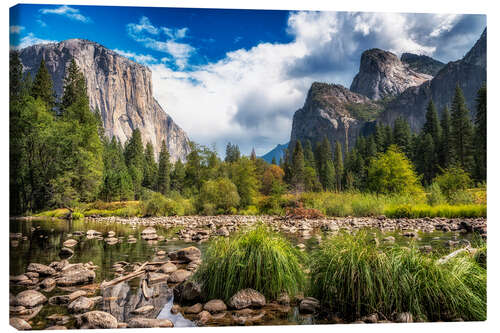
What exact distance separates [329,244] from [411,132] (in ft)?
21.6

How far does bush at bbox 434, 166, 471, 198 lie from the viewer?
5.61 metres

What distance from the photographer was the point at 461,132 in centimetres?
563

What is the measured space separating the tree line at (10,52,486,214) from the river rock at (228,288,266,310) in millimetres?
2740

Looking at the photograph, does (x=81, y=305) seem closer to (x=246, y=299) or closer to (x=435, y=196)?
(x=246, y=299)

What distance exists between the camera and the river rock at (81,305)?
3.45 m

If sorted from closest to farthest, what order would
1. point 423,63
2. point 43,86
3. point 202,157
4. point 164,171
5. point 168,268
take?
point 168,268 < point 43,86 < point 423,63 < point 202,157 < point 164,171

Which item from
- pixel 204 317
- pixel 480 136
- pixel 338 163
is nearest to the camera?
pixel 204 317

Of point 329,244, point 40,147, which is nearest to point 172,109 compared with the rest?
point 40,147

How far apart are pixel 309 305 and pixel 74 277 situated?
3.13 m

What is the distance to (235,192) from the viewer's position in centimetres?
1166

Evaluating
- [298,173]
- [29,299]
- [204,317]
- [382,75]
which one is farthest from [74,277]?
[298,173]

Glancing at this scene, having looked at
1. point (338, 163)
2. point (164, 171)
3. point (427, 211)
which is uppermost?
point (338, 163)

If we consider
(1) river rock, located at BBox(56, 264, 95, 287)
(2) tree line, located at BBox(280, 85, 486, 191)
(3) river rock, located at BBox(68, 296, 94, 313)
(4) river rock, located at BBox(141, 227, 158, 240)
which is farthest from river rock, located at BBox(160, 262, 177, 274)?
(2) tree line, located at BBox(280, 85, 486, 191)

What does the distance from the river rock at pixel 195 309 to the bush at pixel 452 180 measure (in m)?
4.58
